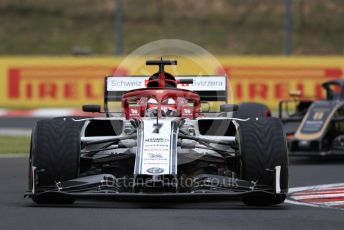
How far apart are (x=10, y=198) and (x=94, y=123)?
4.90 ft

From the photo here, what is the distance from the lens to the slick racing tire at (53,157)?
11383mm

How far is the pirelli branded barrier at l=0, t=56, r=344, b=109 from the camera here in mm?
32750

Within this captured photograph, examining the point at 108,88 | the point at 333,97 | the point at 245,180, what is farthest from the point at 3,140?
the point at 245,180

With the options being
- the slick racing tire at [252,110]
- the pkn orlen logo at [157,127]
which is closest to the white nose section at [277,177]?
the pkn orlen logo at [157,127]

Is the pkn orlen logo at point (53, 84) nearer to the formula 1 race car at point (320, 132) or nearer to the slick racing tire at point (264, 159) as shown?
the formula 1 race car at point (320, 132)

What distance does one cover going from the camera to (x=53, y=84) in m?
33.3

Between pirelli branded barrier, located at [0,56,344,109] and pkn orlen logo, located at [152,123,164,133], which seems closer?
pkn orlen logo, located at [152,123,164,133]

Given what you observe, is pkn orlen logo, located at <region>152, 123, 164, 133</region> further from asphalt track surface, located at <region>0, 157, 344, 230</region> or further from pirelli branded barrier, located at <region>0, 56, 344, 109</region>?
pirelli branded barrier, located at <region>0, 56, 344, 109</region>

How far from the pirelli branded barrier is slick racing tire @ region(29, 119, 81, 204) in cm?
2118

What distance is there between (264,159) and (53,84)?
877 inches

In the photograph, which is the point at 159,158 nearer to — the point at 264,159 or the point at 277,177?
the point at 264,159

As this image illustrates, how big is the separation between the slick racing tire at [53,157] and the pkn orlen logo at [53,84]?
21.6 meters

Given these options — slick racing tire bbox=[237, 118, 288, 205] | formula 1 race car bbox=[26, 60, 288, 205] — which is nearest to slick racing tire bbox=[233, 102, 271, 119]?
formula 1 race car bbox=[26, 60, 288, 205]

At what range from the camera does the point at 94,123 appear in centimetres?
1338
